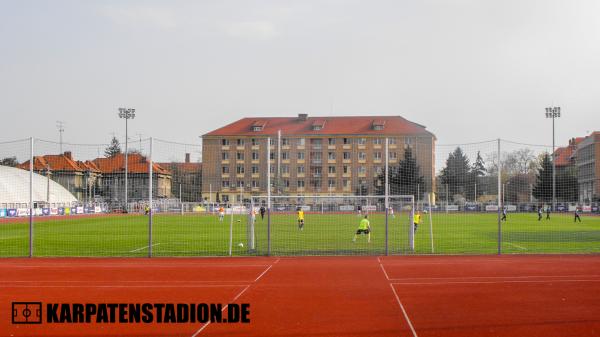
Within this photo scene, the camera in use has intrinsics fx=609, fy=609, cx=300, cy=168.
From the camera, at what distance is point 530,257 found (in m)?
21.3

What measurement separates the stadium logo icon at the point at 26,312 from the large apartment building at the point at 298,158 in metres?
12.0

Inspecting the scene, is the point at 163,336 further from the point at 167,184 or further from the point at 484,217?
the point at 484,217

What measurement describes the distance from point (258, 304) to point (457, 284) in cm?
534

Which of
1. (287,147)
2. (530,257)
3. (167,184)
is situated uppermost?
(287,147)

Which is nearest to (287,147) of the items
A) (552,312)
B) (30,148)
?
(30,148)

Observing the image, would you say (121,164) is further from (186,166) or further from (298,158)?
(298,158)

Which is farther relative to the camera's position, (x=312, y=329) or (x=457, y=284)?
(x=457, y=284)

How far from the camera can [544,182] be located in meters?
43.8

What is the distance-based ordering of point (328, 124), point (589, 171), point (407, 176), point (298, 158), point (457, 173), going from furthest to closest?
1. point (328, 124)
2. point (589, 171)
3. point (298, 158)
4. point (407, 176)
5. point (457, 173)

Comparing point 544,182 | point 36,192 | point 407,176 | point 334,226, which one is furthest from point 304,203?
point 36,192

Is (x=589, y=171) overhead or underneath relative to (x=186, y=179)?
overhead

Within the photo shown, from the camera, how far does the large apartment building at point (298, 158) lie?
28.3 metres

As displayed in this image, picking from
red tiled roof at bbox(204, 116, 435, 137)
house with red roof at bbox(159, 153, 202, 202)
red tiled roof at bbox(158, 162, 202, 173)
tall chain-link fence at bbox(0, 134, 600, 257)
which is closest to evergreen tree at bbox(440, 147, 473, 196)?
tall chain-link fence at bbox(0, 134, 600, 257)

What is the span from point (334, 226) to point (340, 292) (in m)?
25.6
